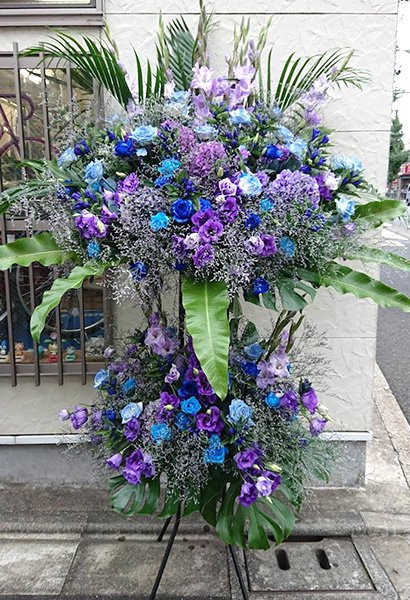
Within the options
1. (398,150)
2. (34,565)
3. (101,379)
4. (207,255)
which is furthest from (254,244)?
(398,150)

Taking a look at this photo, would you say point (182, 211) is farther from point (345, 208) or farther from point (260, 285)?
point (345, 208)

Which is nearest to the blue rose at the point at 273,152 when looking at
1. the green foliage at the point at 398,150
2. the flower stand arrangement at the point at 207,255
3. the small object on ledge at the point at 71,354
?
the flower stand arrangement at the point at 207,255

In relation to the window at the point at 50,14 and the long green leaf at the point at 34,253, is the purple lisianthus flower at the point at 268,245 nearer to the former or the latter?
the long green leaf at the point at 34,253

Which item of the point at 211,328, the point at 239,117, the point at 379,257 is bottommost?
the point at 211,328

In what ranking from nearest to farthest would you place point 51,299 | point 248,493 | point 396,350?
point 51,299 → point 248,493 → point 396,350

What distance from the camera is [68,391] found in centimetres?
305

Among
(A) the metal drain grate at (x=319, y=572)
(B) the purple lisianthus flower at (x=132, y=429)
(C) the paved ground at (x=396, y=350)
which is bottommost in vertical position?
(A) the metal drain grate at (x=319, y=572)

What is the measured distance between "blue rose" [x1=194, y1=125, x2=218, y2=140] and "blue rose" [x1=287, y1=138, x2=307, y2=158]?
10.9 inches

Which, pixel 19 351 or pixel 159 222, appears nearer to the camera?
pixel 159 222

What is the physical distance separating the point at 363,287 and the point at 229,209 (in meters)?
0.58

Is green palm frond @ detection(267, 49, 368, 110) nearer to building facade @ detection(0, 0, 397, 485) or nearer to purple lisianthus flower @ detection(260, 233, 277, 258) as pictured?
building facade @ detection(0, 0, 397, 485)

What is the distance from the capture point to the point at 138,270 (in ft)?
5.97

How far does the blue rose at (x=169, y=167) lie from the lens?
175cm

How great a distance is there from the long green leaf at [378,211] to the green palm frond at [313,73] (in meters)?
0.66
